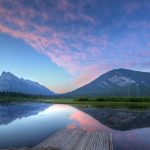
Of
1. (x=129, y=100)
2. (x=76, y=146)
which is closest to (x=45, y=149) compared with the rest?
(x=76, y=146)

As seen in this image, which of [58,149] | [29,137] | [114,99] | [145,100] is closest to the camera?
[58,149]

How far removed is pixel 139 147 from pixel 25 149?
15.1 m

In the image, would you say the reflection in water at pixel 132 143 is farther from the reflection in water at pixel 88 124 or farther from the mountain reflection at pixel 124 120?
the reflection in water at pixel 88 124

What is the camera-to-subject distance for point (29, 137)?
119 ft

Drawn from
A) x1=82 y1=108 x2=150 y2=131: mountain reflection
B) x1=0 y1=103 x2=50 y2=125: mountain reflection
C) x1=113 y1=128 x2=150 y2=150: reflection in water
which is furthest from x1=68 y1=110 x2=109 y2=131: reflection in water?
x1=0 y1=103 x2=50 y2=125: mountain reflection

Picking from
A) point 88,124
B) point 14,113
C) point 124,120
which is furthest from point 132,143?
point 14,113

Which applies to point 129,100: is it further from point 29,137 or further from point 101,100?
point 29,137

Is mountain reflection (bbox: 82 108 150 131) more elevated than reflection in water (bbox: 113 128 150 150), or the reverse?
mountain reflection (bbox: 82 108 150 131)

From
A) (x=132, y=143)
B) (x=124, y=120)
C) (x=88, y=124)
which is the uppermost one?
(x=124, y=120)

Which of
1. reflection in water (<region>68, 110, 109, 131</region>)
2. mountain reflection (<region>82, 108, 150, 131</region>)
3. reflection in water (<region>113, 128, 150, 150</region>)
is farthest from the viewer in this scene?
mountain reflection (<region>82, 108, 150, 131</region>)

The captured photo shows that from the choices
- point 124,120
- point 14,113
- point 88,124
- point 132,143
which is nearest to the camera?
point 132,143

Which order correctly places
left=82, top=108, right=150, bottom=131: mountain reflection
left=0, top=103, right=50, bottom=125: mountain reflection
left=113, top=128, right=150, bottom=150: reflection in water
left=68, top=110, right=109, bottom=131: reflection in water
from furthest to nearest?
left=0, top=103, right=50, bottom=125: mountain reflection, left=82, top=108, right=150, bottom=131: mountain reflection, left=68, top=110, right=109, bottom=131: reflection in water, left=113, top=128, right=150, bottom=150: reflection in water

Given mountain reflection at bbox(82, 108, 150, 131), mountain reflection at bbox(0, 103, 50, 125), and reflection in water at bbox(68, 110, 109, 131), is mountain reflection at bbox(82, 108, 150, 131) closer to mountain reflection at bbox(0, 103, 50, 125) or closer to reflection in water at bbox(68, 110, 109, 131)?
reflection in water at bbox(68, 110, 109, 131)

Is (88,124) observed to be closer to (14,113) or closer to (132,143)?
(132,143)
